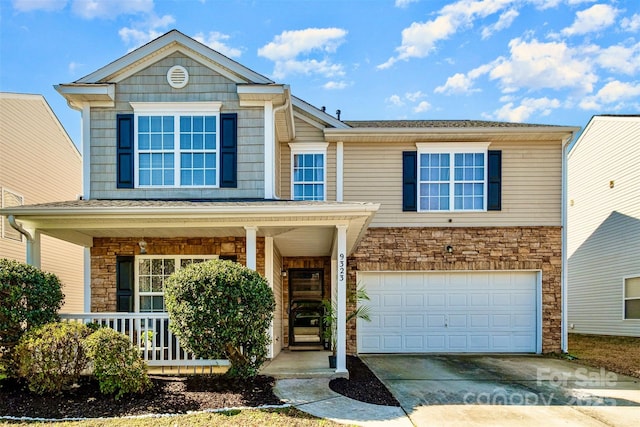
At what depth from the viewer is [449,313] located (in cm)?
1122

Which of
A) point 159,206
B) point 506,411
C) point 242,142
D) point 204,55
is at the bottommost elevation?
point 506,411

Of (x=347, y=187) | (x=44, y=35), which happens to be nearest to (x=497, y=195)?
(x=347, y=187)

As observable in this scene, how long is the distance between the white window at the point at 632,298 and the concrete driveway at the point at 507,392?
15.3ft

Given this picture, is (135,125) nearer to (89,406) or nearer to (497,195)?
(89,406)

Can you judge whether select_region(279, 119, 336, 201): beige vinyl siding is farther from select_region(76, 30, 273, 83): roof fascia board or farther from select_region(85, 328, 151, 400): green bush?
select_region(85, 328, 151, 400): green bush

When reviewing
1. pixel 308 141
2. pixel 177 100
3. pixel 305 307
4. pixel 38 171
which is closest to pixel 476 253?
pixel 305 307

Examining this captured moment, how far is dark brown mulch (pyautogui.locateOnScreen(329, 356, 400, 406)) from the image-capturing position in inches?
248

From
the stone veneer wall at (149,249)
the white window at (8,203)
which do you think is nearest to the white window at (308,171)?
the stone veneer wall at (149,249)

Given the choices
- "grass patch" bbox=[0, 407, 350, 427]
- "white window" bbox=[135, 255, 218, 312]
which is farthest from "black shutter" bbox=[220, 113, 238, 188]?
"grass patch" bbox=[0, 407, 350, 427]

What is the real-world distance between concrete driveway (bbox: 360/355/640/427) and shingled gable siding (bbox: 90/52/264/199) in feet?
14.9

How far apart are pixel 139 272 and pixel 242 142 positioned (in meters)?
3.44

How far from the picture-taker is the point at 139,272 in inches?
372

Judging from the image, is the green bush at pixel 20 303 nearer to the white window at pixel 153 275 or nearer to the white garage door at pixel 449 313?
the white window at pixel 153 275

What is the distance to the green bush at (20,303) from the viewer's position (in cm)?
632
